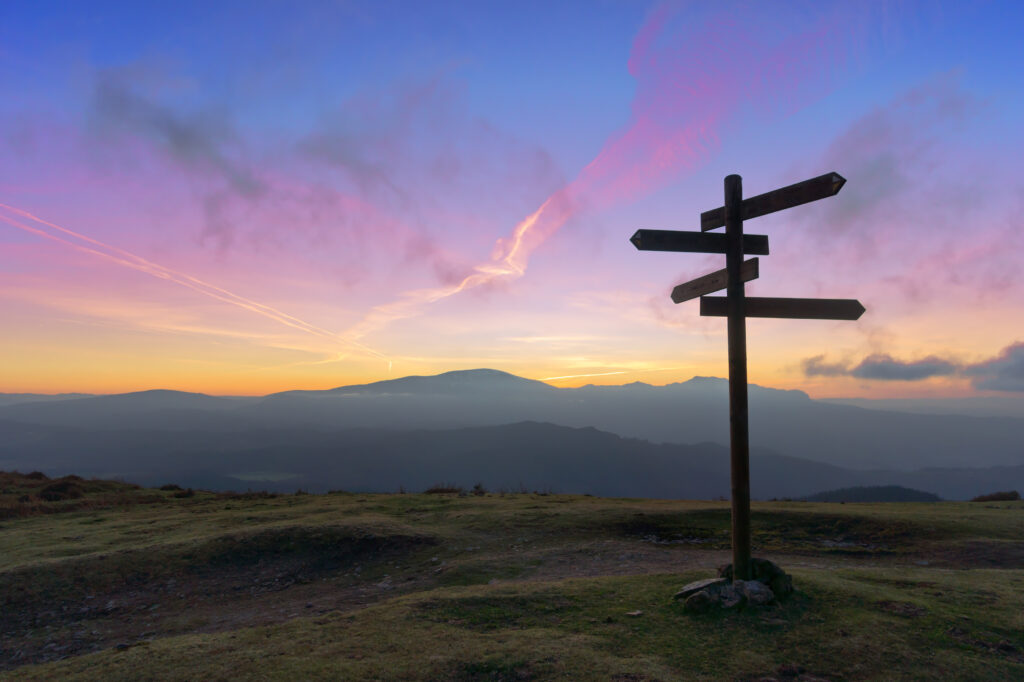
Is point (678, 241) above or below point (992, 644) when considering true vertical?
above

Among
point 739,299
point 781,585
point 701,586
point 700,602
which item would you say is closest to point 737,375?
point 739,299

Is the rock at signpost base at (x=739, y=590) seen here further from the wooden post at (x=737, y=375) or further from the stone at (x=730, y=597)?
the wooden post at (x=737, y=375)

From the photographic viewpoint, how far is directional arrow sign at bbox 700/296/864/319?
917 centimetres

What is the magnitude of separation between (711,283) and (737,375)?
177 centimetres

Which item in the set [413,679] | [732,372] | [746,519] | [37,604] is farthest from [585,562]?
[37,604]

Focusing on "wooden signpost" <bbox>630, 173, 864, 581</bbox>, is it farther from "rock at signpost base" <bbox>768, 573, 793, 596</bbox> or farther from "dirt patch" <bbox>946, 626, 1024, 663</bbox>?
"dirt patch" <bbox>946, 626, 1024, 663</bbox>

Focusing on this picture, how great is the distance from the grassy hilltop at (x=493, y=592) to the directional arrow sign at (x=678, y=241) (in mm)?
6065

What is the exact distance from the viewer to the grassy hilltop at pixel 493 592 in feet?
21.9

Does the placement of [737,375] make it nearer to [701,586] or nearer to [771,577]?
[771,577]

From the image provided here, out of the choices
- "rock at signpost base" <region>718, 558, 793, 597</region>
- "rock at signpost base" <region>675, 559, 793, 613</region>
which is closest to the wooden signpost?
"rock at signpost base" <region>718, 558, 793, 597</region>

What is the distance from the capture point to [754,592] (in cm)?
809

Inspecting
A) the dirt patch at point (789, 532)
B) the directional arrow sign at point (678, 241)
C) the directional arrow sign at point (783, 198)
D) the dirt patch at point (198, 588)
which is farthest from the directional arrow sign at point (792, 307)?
the dirt patch at point (198, 588)

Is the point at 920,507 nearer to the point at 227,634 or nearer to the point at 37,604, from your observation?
the point at 227,634

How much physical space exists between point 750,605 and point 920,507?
18040 millimetres
